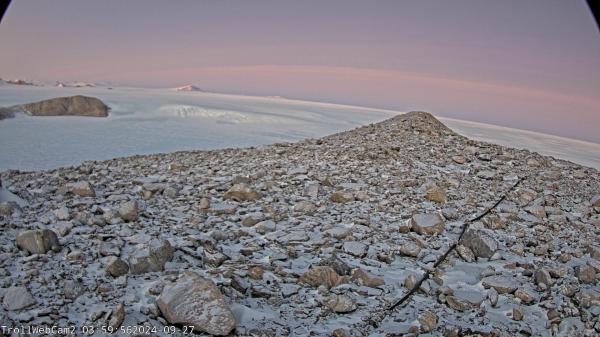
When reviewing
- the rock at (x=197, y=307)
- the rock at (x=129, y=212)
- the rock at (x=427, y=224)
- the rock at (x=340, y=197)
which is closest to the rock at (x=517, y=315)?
the rock at (x=427, y=224)

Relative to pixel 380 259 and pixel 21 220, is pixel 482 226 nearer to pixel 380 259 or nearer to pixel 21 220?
pixel 380 259

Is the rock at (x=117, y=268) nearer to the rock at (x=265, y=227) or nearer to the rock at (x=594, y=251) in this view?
the rock at (x=265, y=227)

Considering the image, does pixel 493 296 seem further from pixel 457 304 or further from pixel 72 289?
pixel 72 289

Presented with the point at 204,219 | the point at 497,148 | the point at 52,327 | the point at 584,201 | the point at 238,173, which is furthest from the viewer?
the point at 497,148

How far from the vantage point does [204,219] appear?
174 inches

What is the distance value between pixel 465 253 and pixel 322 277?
1674mm

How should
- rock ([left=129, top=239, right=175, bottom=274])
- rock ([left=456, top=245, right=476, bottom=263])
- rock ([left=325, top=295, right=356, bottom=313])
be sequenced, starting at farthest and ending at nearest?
1. rock ([left=456, top=245, right=476, bottom=263])
2. rock ([left=129, top=239, right=175, bottom=274])
3. rock ([left=325, top=295, right=356, bottom=313])

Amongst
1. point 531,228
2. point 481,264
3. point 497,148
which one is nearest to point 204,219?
point 481,264

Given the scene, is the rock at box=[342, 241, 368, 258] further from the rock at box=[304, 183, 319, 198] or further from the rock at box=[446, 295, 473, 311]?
the rock at box=[304, 183, 319, 198]

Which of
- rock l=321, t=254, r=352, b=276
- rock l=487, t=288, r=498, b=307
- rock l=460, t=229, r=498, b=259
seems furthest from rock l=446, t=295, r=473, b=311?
rock l=460, t=229, r=498, b=259

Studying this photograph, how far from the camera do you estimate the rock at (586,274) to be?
3498 mm

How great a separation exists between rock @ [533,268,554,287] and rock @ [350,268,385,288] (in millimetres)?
1450

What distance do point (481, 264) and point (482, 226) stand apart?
0.99 metres

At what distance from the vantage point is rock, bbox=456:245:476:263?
12.6 feet
